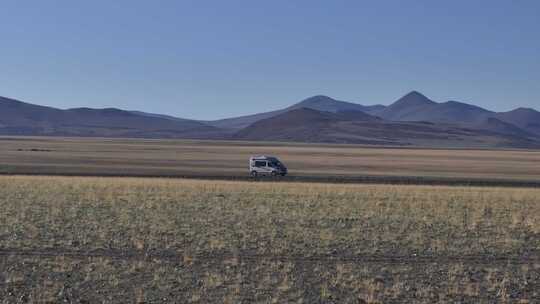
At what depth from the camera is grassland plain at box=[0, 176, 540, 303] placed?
1384 centimetres

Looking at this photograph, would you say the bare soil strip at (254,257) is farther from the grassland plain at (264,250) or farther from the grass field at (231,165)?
the grass field at (231,165)

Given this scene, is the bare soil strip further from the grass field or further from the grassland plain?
the grass field

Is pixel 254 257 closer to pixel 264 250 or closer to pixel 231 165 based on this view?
pixel 264 250

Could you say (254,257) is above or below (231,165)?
below

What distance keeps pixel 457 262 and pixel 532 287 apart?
2.85 metres

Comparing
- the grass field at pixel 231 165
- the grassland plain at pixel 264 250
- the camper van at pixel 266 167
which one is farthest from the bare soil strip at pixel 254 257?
the grass field at pixel 231 165

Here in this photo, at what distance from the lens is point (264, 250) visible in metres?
18.3

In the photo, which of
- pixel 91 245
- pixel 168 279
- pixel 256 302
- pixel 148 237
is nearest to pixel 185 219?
pixel 148 237

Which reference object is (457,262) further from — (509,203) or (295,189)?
(295,189)

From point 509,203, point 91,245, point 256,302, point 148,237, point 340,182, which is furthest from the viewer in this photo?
point 340,182

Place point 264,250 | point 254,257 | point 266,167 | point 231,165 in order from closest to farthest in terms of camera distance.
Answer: point 254,257, point 264,250, point 266,167, point 231,165

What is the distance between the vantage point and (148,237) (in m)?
20.3

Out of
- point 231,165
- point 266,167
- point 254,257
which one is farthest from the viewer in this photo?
point 231,165

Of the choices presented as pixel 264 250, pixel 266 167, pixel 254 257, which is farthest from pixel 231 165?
pixel 254 257
